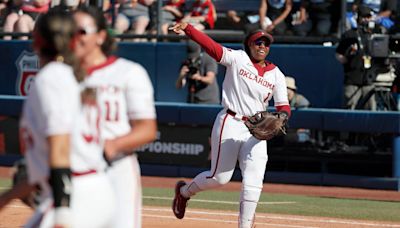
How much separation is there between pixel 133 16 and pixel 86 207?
14.1 m

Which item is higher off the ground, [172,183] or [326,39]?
[326,39]

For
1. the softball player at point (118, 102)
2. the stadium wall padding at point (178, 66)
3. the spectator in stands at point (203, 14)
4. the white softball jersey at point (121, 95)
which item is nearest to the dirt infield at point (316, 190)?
the stadium wall padding at point (178, 66)

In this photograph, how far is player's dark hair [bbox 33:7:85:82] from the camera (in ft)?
15.7

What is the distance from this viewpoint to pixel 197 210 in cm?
1254

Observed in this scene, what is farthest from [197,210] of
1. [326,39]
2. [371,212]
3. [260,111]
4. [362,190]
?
[326,39]

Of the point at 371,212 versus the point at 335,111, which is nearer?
the point at 371,212

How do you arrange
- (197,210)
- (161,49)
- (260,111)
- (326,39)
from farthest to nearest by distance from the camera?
(161,49) → (326,39) → (197,210) → (260,111)

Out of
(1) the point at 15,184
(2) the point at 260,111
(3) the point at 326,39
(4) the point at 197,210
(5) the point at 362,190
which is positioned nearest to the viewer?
(1) the point at 15,184

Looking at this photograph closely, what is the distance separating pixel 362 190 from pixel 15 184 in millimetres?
11198

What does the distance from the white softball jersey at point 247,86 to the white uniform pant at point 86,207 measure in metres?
4.92

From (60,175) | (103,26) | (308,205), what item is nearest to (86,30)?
(103,26)

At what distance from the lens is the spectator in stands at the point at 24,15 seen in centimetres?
1931

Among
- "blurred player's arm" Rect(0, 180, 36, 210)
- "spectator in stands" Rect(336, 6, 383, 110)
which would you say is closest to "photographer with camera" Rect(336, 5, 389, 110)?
"spectator in stands" Rect(336, 6, 383, 110)

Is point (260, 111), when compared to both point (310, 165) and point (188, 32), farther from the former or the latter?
point (310, 165)
